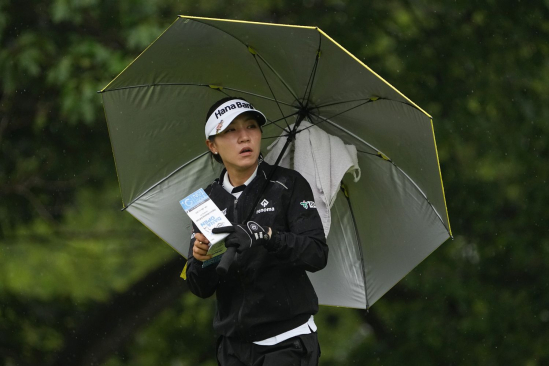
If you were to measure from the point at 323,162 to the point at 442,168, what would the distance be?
17.6ft

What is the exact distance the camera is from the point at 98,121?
9250 millimetres

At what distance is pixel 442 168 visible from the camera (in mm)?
→ 9500

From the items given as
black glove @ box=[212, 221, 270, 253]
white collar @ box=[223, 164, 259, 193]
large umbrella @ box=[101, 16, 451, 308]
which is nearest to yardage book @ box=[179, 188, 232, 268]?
black glove @ box=[212, 221, 270, 253]

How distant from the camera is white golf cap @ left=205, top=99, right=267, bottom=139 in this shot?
4027 mm

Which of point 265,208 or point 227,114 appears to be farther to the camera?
point 227,114

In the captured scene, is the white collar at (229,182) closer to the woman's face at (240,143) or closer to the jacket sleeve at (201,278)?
the woman's face at (240,143)

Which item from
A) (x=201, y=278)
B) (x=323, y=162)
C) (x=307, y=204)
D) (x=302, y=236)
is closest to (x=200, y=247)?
(x=201, y=278)

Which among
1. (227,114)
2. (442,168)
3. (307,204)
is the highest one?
(227,114)

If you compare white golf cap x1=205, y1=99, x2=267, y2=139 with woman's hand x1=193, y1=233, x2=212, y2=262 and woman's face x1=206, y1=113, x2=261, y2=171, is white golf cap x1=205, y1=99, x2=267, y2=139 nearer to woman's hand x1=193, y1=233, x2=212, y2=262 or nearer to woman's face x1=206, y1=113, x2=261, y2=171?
woman's face x1=206, y1=113, x2=261, y2=171

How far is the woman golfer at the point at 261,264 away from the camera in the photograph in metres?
3.87

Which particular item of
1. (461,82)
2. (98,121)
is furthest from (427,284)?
(98,121)

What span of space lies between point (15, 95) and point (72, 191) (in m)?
1.25

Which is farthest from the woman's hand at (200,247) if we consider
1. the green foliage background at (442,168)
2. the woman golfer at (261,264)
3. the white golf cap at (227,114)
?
the green foliage background at (442,168)

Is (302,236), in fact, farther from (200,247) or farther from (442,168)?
(442,168)
